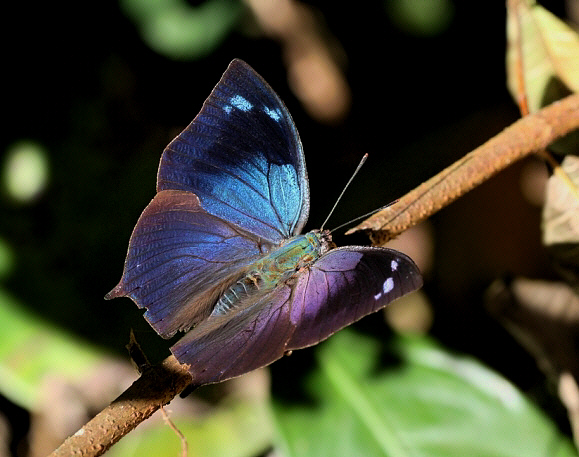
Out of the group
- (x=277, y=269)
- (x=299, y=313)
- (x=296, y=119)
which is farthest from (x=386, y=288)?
(x=296, y=119)

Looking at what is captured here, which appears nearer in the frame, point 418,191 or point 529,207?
point 418,191

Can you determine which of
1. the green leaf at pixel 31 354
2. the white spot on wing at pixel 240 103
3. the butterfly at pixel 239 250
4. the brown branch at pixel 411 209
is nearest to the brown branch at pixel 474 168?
the brown branch at pixel 411 209

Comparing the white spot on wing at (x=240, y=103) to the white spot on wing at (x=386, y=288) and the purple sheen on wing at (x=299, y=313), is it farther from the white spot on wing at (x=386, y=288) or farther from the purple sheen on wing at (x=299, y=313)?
the white spot on wing at (x=386, y=288)

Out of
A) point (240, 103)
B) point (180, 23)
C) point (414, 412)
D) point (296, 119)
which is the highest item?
point (180, 23)

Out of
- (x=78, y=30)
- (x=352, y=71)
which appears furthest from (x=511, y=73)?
(x=78, y=30)

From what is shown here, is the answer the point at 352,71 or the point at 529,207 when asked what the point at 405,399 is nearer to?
the point at 529,207

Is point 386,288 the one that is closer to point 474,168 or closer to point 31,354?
point 474,168

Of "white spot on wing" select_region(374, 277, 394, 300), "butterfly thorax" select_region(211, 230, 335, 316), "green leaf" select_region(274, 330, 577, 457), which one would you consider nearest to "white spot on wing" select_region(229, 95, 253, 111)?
"butterfly thorax" select_region(211, 230, 335, 316)
